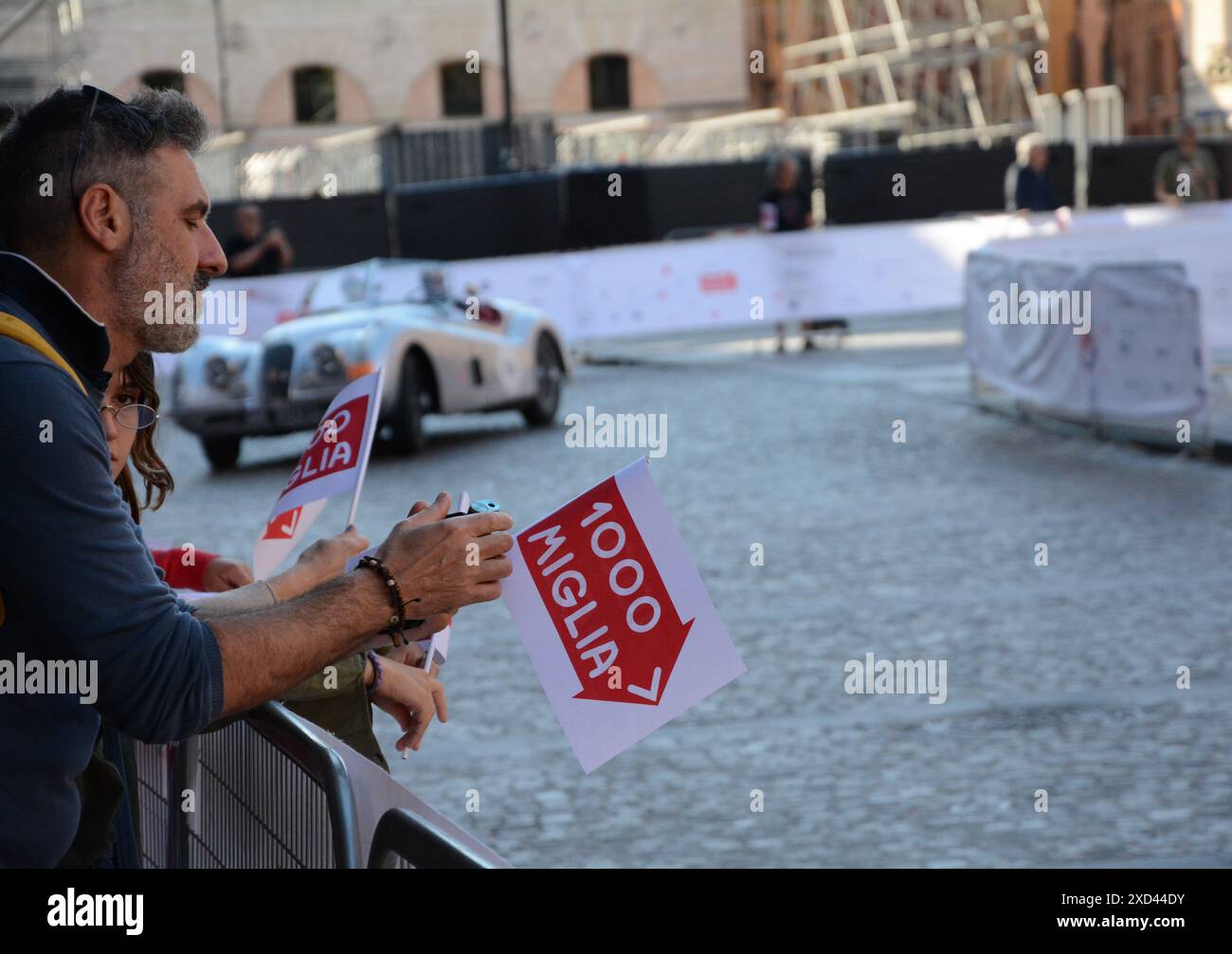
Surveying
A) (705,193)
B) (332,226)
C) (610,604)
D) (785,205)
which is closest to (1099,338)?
(785,205)

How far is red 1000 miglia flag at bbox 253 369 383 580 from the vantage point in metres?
3.18

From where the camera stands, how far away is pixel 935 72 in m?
42.3

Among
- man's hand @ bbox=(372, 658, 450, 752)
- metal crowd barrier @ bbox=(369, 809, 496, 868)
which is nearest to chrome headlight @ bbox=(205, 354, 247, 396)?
man's hand @ bbox=(372, 658, 450, 752)

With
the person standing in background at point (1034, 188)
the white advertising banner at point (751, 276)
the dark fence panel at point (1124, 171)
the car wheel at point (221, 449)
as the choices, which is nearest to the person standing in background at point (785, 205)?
the white advertising banner at point (751, 276)

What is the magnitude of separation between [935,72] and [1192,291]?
32.1 metres

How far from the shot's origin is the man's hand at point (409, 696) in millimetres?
3152

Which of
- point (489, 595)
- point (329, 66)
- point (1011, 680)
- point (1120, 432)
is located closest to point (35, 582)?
point (489, 595)

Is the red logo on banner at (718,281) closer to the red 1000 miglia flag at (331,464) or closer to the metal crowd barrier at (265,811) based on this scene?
the red 1000 miglia flag at (331,464)

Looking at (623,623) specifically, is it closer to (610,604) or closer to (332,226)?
(610,604)

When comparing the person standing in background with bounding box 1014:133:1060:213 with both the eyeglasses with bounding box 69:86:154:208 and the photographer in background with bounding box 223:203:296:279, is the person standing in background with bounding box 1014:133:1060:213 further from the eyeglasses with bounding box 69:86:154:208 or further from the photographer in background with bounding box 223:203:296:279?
the eyeglasses with bounding box 69:86:154:208

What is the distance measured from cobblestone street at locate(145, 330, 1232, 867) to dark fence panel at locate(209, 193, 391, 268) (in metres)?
12.6

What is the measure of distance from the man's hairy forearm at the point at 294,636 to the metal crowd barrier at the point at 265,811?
0.11 metres

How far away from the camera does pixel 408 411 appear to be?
543 inches
